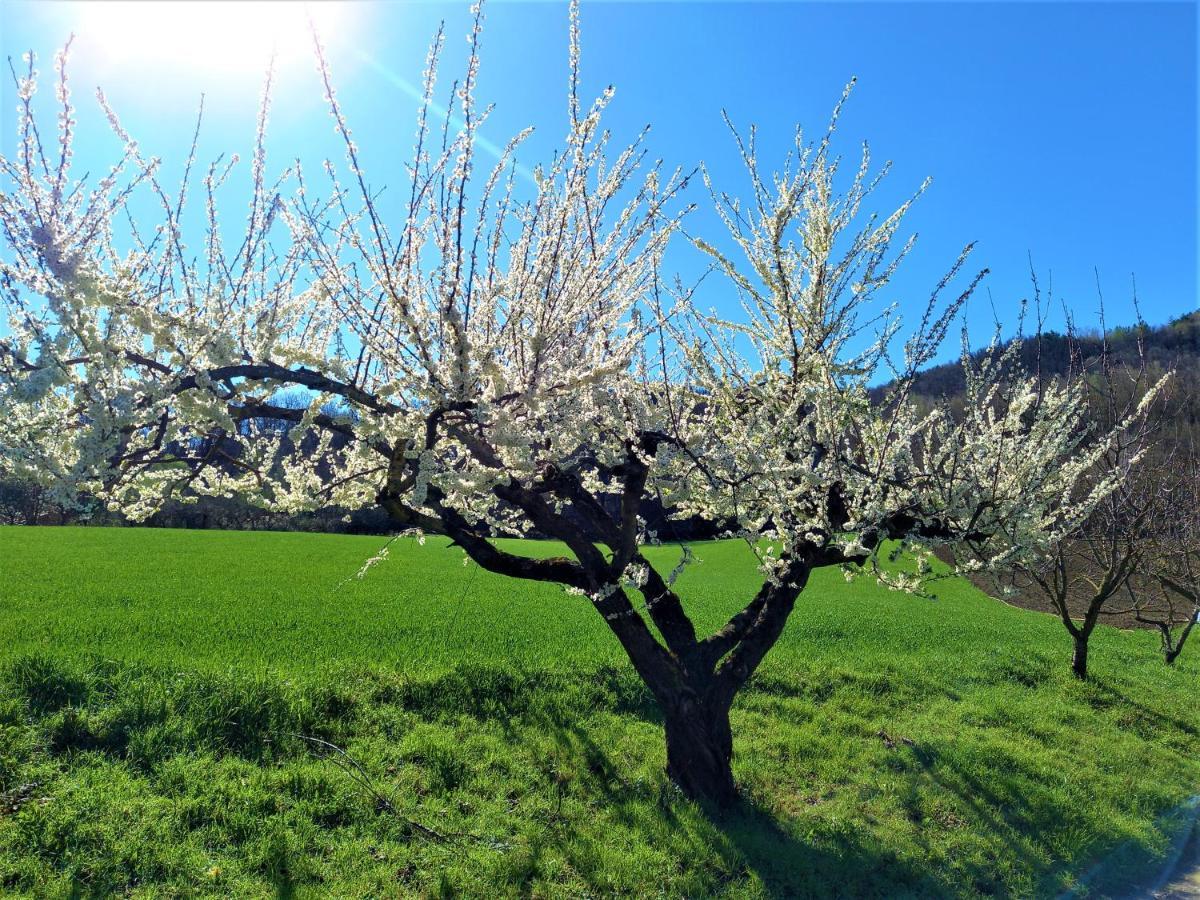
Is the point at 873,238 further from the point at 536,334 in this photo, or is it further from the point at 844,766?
the point at 844,766

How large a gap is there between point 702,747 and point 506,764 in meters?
2.01

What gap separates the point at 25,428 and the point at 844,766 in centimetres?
771

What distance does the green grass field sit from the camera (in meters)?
5.06

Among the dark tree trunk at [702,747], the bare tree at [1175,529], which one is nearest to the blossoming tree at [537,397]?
the dark tree trunk at [702,747]

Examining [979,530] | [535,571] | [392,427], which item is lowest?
[535,571]

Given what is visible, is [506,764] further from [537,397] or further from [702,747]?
[537,397]

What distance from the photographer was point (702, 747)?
20.0ft

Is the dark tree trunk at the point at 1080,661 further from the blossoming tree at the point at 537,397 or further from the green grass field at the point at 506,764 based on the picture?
the blossoming tree at the point at 537,397

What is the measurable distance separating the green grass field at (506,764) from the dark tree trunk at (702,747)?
313 millimetres

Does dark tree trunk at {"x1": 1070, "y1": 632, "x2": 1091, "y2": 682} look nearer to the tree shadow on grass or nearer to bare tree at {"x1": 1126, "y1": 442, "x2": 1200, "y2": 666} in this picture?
bare tree at {"x1": 1126, "y1": 442, "x2": 1200, "y2": 666}

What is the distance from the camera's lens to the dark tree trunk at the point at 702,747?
606 cm

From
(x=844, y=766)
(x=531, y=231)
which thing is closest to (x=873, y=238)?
(x=531, y=231)

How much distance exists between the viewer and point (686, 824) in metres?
5.70

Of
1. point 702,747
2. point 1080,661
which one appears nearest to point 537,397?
point 702,747
